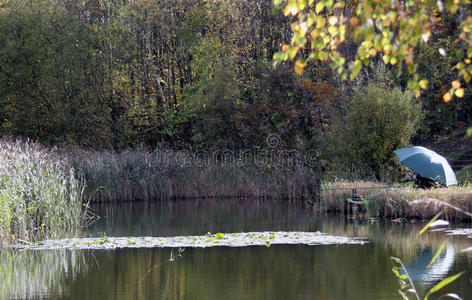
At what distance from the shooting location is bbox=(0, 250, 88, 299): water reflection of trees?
30.5 ft

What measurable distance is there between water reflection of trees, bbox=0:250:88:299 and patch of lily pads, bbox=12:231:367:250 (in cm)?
26

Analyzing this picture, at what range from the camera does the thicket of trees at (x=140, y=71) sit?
2898 cm

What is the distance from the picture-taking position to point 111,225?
54.8 feet

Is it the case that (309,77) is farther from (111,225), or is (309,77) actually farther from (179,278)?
(179,278)

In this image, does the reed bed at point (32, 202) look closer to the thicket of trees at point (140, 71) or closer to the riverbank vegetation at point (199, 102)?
the riverbank vegetation at point (199, 102)

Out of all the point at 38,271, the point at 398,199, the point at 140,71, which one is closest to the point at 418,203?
the point at 398,199

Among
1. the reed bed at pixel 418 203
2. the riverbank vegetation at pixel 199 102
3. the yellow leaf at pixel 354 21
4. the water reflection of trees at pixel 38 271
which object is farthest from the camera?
the riverbank vegetation at pixel 199 102

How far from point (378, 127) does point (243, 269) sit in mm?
10954

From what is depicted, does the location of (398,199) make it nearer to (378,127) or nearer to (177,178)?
(378,127)

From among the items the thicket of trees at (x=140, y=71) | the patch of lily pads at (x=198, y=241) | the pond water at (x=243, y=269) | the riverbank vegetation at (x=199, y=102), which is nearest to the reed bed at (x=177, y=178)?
the riverbank vegetation at (x=199, y=102)

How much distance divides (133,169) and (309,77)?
27.9 ft

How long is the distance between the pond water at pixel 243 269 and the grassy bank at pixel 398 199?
507 millimetres

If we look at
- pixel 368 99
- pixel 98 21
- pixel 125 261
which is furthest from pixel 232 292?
pixel 98 21

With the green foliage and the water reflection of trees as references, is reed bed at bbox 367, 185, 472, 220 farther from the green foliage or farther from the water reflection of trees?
the water reflection of trees
